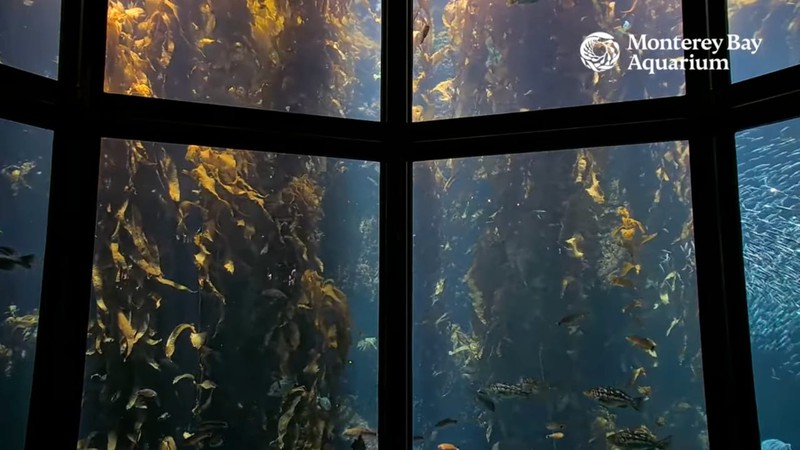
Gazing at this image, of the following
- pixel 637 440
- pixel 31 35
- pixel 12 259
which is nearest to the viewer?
pixel 12 259

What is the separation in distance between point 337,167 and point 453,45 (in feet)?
2.80

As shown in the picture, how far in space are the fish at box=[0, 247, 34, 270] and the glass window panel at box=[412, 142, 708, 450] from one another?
5.31ft

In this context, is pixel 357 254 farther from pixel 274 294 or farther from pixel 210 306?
pixel 210 306

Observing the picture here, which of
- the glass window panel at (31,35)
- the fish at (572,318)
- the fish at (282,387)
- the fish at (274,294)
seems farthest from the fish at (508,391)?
the glass window panel at (31,35)

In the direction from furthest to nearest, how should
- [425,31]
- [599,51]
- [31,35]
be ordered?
[425,31] → [599,51] → [31,35]

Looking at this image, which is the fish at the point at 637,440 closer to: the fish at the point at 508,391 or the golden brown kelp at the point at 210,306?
the fish at the point at 508,391

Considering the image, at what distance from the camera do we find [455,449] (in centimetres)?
257

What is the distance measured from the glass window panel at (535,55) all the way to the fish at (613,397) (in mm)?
1303

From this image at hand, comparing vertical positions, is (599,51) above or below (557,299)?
above

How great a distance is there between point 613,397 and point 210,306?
1821 mm

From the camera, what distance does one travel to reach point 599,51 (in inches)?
104

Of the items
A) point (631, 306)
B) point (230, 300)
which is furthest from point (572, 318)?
point (230, 300)

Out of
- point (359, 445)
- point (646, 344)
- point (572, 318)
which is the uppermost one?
point (572, 318)

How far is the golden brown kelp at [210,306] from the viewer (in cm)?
238
